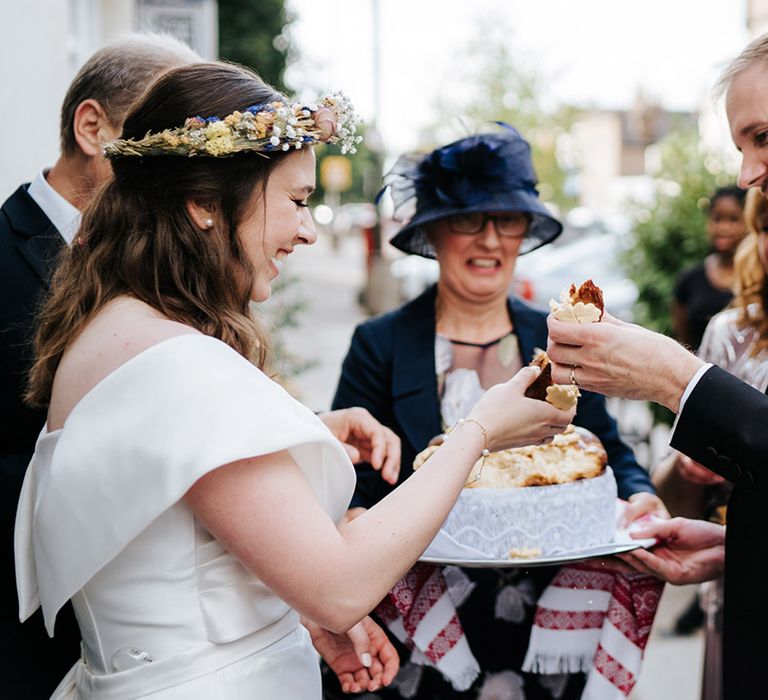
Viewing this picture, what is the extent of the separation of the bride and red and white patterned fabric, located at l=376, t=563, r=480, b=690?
589 millimetres

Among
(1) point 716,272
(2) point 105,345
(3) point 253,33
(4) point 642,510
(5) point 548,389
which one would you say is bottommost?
(1) point 716,272

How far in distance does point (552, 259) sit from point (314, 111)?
10.7 meters

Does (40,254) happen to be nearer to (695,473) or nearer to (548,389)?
(548,389)

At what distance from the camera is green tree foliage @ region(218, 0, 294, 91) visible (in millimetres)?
17609

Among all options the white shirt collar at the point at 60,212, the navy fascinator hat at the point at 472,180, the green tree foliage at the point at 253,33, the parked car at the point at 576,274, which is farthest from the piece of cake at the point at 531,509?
the green tree foliage at the point at 253,33

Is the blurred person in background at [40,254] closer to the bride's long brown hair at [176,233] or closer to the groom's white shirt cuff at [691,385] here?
the bride's long brown hair at [176,233]

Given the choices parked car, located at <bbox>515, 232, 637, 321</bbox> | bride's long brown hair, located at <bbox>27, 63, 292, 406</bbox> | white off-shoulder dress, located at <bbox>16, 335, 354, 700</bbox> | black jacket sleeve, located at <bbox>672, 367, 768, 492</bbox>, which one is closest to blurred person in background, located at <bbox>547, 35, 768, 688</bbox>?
black jacket sleeve, located at <bbox>672, 367, 768, 492</bbox>

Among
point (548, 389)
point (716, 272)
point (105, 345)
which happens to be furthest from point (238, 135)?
point (716, 272)

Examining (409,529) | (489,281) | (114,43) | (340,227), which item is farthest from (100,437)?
(340,227)

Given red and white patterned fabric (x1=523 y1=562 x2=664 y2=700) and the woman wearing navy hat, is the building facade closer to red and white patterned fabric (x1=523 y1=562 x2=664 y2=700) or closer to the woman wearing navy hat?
the woman wearing navy hat

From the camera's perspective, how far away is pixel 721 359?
306cm

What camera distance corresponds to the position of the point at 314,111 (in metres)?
1.96

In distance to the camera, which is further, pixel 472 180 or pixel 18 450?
pixel 472 180

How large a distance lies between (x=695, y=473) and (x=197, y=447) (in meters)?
1.93
